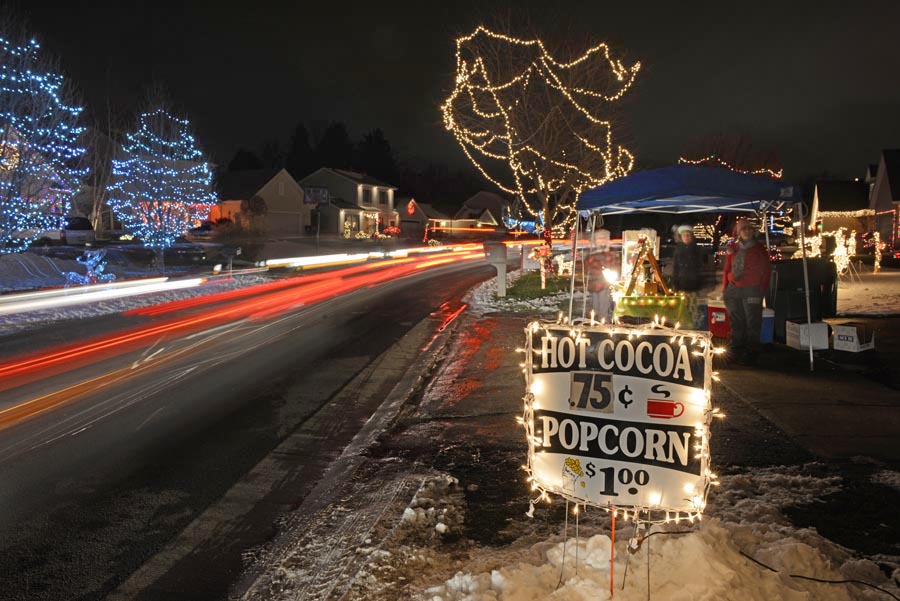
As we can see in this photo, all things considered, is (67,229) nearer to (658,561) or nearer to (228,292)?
(228,292)

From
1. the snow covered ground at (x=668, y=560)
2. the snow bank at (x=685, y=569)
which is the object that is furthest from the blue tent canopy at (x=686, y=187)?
the snow bank at (x=685, y=569)

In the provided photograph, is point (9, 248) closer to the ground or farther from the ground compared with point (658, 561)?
farther from the ground

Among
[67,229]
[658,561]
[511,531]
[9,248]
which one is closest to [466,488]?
[511,531]

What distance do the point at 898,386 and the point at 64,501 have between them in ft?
29.0

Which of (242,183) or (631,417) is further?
(242,183)

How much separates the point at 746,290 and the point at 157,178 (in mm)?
28697

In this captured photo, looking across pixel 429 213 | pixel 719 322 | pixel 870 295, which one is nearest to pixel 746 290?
pixel 719 322

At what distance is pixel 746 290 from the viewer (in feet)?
31.9

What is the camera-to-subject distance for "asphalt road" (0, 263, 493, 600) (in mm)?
4488

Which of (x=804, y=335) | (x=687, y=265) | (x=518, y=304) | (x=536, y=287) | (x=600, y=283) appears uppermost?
(x=687, y=265)

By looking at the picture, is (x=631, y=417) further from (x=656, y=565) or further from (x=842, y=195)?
(x=842, y=195)

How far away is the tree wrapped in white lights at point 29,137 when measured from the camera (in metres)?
21.2

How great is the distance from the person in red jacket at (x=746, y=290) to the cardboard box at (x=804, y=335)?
2.46 ft

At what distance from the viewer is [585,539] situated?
414 cm
